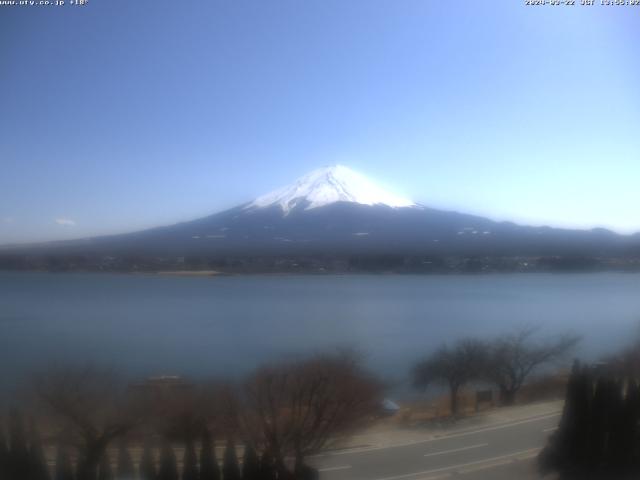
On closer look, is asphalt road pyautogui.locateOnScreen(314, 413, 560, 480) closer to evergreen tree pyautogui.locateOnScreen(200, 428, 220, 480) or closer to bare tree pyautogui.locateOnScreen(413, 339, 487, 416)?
bare tree pyautogui.locateOnScreen(413, 339, 487, 416)

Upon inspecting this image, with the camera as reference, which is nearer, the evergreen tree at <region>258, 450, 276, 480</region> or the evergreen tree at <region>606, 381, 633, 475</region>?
the evergreen tree at <region>258, 450, 276, 480</region>

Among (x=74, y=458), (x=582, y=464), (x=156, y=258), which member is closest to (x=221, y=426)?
(x=74, y=458)

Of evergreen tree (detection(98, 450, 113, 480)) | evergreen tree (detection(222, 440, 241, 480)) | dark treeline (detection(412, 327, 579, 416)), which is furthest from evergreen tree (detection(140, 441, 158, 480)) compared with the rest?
dark treeline (detection(412, 327, 579, 416))

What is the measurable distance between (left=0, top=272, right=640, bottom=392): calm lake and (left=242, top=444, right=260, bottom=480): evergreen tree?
272 mm

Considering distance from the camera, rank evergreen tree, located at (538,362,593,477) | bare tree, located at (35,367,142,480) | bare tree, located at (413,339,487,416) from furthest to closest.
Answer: evergreen tree, located at (538,362,593,477) → bare tree, located at (413,339,487,416) → bare tree, located at (35,367,142,480)

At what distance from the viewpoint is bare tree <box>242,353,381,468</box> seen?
1582 mm

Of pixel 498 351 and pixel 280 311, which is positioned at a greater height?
pixel 280 311

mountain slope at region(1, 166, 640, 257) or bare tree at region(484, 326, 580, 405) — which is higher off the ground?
mountain slope at region(1, 166, 640, 257)

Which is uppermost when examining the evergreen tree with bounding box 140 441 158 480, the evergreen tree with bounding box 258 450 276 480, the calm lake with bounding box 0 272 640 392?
the calm lake with bounding box 0 272 640 392

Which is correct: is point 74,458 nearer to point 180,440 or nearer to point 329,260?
point 180,440

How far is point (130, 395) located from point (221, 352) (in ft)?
1.07

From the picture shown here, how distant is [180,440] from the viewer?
1.54 meters

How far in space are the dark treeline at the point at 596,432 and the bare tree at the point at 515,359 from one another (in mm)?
164

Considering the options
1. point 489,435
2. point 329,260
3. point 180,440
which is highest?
Answer: point 329,260
